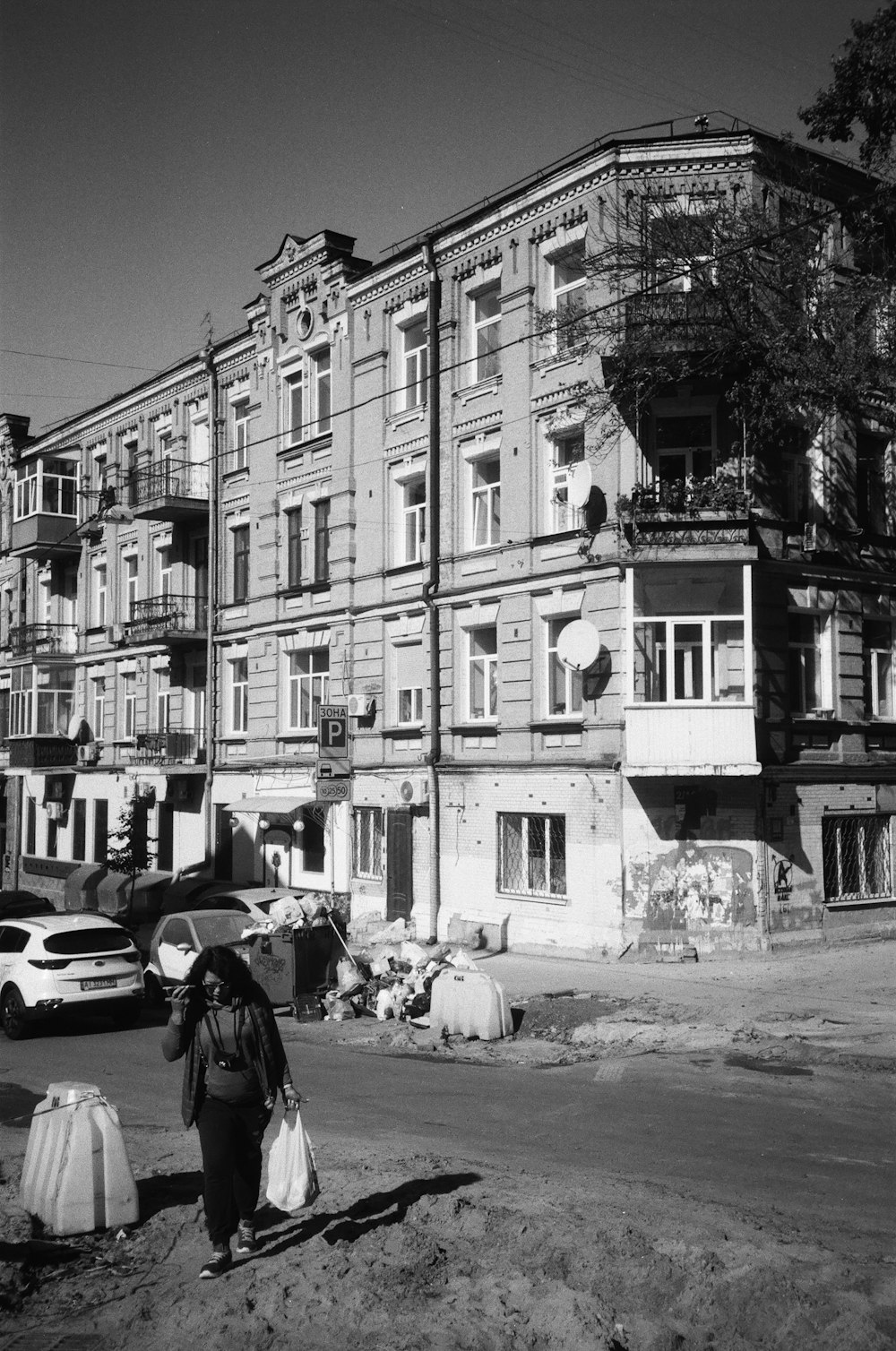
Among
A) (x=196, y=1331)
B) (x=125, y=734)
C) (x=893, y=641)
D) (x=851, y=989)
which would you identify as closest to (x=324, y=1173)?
(x=196, y=1331)

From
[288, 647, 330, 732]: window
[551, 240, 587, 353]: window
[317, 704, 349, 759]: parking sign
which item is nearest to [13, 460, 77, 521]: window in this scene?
[288, 647, 330, 732]: window

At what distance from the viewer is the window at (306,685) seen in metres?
27.8

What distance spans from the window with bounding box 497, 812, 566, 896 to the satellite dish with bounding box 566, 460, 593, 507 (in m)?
5.49

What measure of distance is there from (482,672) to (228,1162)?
17.3 metres

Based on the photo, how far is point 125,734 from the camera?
117 ft

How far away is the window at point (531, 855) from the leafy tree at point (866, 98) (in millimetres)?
11383

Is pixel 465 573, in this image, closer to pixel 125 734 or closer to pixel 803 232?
pixel 803 232

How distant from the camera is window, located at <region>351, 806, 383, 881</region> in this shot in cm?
2541

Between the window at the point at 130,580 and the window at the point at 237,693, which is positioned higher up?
the window at the point at 130,580

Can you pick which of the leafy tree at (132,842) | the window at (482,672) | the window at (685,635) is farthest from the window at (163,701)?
the window at (685,635)

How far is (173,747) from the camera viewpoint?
31.8 m

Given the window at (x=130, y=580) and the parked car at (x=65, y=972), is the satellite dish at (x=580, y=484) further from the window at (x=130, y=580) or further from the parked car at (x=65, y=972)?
the window at (x=130, y=580)

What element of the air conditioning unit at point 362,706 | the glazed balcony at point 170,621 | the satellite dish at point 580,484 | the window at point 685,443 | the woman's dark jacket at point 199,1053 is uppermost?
the window at point 685,443

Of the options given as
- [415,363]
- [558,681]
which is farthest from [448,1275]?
[415,363]
